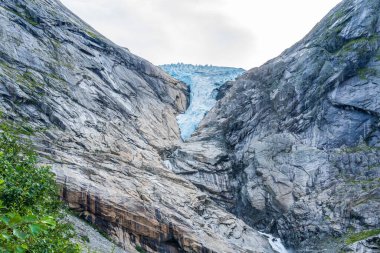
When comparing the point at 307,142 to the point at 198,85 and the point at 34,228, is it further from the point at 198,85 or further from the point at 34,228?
the point at 34,228

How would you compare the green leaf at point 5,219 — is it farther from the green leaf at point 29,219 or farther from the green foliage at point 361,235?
the green foliage at point 361,235

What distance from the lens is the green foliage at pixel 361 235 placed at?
42.1 meters

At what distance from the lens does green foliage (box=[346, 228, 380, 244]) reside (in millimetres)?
42138

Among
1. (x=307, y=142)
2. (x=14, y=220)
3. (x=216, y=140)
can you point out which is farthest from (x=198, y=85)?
(x=14, y=220)

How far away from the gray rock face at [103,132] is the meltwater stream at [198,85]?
4.73 meters

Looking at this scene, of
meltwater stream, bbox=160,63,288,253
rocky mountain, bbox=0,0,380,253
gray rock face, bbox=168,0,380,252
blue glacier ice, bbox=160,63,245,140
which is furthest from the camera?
blue glacier ice, bbox=160,63,245,140

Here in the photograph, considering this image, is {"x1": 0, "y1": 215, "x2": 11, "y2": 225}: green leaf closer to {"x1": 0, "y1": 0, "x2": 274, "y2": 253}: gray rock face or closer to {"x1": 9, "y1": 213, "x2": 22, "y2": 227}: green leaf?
{"x1": 9, "y1": 213, "x2": 22, "y2": 227}: green leaf

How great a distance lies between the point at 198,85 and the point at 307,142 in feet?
173

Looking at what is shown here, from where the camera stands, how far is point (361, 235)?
43.1 meters

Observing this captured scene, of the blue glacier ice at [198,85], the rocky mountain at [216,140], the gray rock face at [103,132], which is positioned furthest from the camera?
the blue glacier ice at [198,85]

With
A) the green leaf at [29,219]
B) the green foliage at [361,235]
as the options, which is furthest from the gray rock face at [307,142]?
the green leaf at [29,219]

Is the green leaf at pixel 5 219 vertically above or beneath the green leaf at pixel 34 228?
above

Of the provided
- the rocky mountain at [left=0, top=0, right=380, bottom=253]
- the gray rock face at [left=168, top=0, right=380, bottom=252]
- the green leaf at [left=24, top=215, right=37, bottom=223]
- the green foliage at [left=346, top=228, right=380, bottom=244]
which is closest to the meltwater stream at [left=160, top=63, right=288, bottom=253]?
the rocky mountain at [left=0, top=0, right=380, bottom=253]

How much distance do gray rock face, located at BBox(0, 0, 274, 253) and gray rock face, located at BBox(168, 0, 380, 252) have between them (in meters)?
5.57
